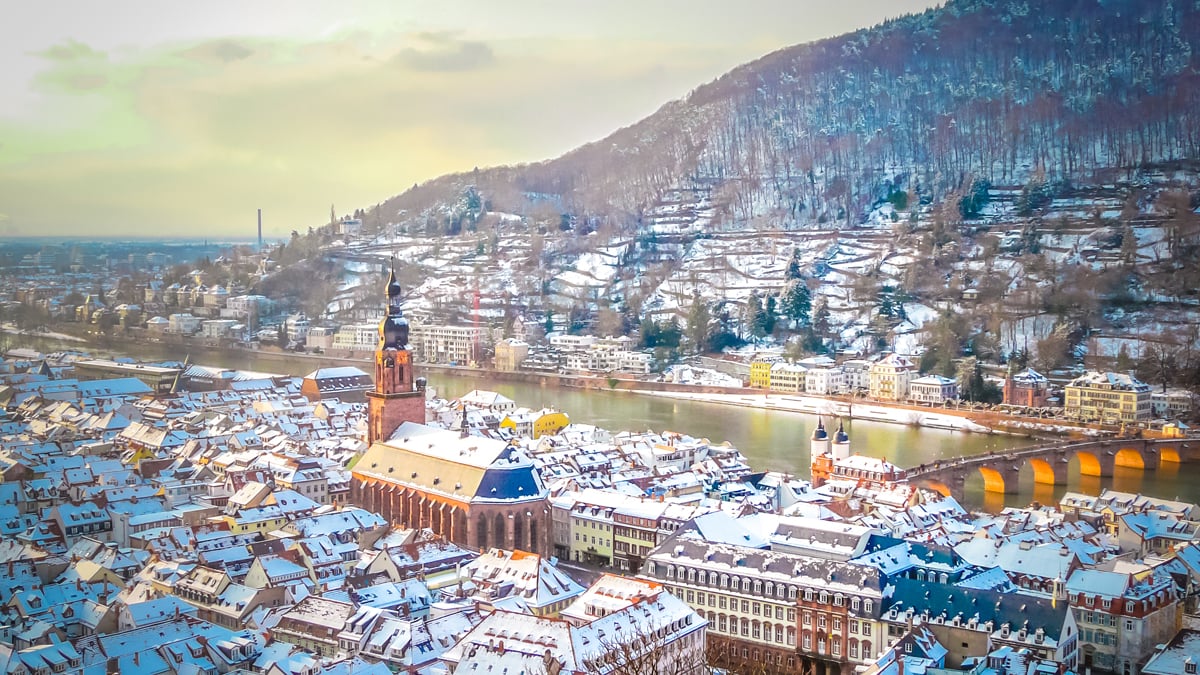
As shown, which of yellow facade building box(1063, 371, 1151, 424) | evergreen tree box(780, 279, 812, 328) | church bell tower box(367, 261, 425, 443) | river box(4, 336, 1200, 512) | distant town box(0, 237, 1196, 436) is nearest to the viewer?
church bell tower box(367, 261, 425, 443)

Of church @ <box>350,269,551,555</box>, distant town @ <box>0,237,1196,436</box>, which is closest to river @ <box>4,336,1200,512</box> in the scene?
distant town @ <box>0,237,1196,436</box>

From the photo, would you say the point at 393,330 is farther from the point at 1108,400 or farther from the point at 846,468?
the point at 1108,400

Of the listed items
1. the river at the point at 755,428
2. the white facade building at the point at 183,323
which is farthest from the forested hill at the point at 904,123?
the white facade building at the point at 183,323

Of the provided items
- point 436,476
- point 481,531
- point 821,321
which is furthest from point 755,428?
point 481,531

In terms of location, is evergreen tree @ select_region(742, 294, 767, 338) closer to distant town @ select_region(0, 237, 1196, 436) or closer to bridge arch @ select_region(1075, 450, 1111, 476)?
distant town @ select_region(0, 237, 1196, 436)

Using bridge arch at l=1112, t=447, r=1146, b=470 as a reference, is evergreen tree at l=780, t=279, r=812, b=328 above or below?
above

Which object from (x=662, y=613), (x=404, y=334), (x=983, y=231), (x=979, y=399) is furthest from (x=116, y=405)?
(x=983, y=231)
